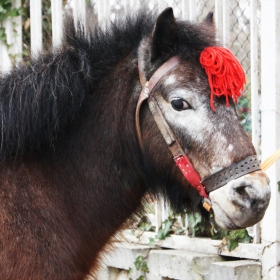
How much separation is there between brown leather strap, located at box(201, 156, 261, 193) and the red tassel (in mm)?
332

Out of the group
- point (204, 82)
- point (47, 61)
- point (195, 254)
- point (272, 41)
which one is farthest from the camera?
point (195, 254)

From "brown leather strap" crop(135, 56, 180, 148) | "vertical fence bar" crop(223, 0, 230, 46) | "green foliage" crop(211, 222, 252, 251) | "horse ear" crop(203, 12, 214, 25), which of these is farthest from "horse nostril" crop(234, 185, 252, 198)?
"vertical fence bar" crop(223, 0, 230, 46)

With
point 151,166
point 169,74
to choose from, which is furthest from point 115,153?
point 169,74

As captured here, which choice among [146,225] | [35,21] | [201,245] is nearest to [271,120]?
[201,245]

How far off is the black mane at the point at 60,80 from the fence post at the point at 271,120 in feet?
3.76

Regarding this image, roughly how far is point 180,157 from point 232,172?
32cm

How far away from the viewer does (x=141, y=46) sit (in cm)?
339

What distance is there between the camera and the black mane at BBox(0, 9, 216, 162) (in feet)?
10.6

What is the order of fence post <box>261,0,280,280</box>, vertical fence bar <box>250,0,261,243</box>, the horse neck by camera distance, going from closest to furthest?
the horse neck
fence post <box>261,0,280,280</box>
vertical fence bar <box>250,0,261,243</box>

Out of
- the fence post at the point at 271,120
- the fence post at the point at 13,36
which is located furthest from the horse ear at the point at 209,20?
the fence post at the point at 13,36

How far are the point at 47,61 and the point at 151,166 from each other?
33.7 inches

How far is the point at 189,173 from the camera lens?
10.3ft

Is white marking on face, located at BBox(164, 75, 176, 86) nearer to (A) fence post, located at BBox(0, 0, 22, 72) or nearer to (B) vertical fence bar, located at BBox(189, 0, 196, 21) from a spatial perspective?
(B) vertical fence bar, located at BBox(189, 0, 196, 21)

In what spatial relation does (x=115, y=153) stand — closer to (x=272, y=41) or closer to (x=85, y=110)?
(x=85, y=110)
